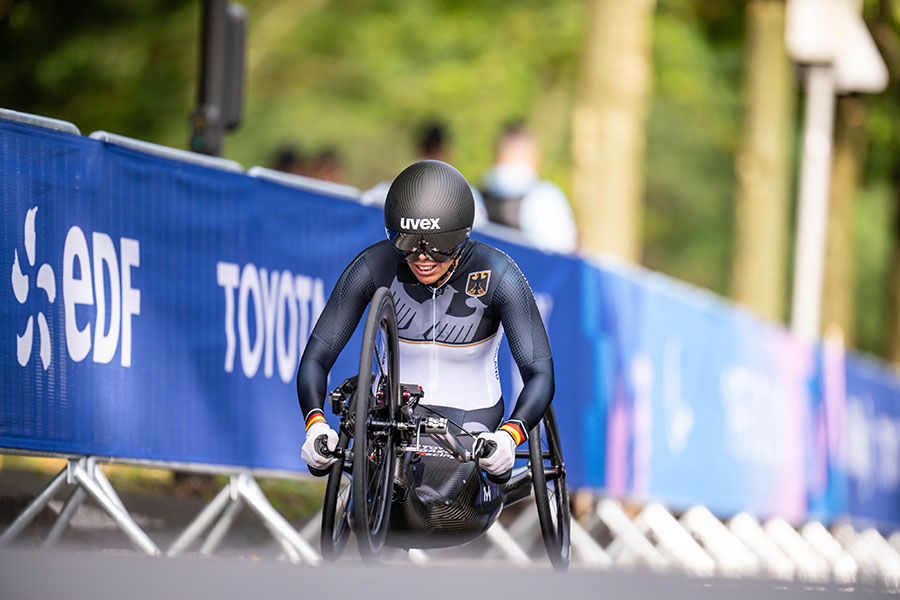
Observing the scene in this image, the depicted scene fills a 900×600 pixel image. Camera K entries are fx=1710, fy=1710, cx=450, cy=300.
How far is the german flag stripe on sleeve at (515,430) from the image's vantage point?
18.8 ft

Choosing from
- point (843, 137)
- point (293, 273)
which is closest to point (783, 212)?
point (843, 137)

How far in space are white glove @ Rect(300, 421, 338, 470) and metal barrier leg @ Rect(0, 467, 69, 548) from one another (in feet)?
5.95

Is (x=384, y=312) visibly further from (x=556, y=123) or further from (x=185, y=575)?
(x=556, y=123)

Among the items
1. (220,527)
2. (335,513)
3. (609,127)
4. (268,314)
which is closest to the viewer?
(335,513)

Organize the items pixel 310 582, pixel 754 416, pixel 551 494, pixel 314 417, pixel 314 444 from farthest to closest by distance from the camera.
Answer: pixel 754 416 → pixel 551 494 → pixel 314 417 → pixel 314 444 → pixel 310 582

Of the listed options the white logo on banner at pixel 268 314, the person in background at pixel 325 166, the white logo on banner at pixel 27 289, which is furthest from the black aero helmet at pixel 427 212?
the person in background at pixel 325 166

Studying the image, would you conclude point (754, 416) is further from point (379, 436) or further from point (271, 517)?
point (379, 436)

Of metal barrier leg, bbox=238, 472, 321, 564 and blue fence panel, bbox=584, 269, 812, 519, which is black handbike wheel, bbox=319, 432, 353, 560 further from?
blue fence panel, bbox=584, 269, 812, 519

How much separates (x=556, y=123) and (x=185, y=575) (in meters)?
31.9

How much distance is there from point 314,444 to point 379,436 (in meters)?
0.25

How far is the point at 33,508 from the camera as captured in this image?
6.89 meters

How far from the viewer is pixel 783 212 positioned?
24.1 meters

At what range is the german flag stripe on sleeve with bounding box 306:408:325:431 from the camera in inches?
221

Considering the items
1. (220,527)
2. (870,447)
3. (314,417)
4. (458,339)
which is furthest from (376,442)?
(870,447)
